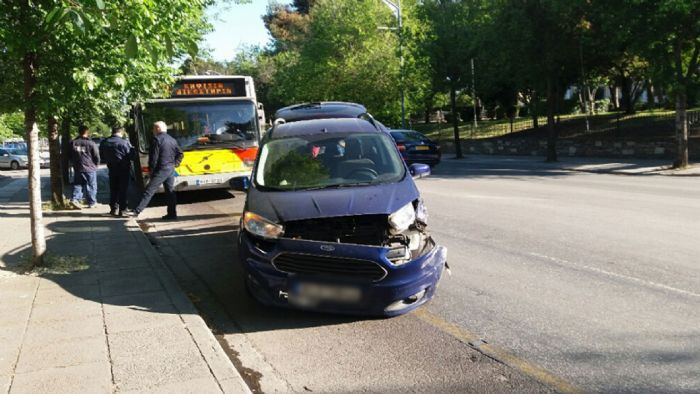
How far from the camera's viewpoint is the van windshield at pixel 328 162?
6.26 m

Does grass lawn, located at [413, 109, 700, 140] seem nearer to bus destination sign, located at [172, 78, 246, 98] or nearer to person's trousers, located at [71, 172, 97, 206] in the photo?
bus destination sign, located at [172, 78, 246, 98]

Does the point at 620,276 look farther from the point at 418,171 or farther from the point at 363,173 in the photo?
the point at 363,173

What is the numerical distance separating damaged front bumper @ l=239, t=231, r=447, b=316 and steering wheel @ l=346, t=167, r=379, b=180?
1.32m

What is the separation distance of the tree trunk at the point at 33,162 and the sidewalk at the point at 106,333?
40 centimetres

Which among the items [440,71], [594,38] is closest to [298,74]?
[440,71]

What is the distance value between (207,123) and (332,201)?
954 centimetres

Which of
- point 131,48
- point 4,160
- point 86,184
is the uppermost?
point 4,160

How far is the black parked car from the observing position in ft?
74.7

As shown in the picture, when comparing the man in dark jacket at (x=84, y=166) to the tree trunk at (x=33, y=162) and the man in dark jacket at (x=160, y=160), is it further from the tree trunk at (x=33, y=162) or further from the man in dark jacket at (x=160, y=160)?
the tree trunk at (x=33, y=162)

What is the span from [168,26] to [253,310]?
11.9 ft

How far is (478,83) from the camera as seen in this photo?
30719 millimetres

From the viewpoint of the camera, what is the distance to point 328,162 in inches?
260

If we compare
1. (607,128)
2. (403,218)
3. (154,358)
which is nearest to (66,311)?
(154,358)

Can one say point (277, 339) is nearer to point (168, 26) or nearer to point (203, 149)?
point (168, 26)
